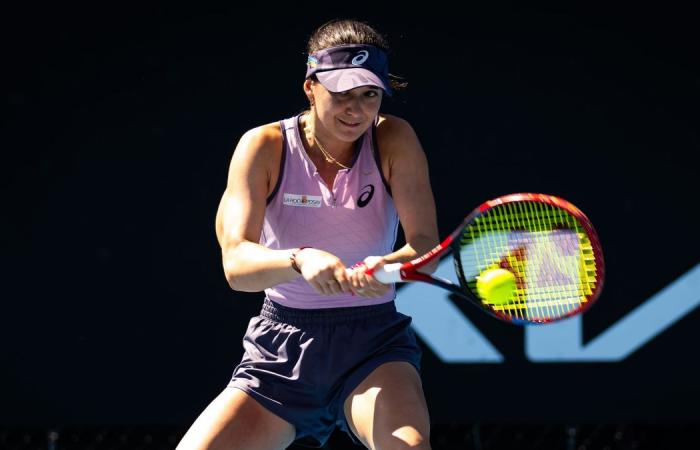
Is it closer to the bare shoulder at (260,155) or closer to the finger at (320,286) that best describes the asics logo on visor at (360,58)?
the bare shoulder at (260,155)

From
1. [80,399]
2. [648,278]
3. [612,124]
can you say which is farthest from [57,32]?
[648,278]

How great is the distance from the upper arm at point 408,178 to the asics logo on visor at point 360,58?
268 millimetres

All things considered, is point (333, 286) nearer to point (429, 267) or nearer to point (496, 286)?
point (429, 267)

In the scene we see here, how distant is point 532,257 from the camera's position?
3.58m

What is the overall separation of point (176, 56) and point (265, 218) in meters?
1.96

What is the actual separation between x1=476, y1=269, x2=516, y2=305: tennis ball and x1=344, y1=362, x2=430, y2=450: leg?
33 centimetres

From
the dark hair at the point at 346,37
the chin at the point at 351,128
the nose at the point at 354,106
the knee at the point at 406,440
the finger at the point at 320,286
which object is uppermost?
the dark hair at the point at 346,37

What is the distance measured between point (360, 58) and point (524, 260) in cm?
74

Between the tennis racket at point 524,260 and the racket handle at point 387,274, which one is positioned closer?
the racket handle at point 387,274

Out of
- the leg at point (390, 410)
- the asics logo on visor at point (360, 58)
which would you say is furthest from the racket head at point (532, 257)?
the asics logo on visor at point (360, 58)

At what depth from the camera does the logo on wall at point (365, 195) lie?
12.5 feet

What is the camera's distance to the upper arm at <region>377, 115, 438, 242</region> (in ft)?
12.1

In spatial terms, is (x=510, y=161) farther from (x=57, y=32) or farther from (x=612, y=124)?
(x=57, y=32)

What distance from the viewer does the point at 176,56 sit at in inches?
221
